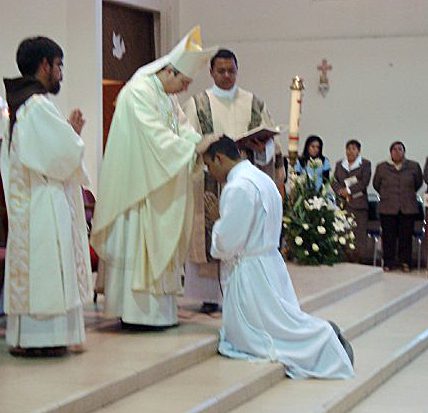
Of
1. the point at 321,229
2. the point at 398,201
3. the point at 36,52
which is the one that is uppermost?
the point at 36,52

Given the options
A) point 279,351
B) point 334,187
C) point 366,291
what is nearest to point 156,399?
point 279,351

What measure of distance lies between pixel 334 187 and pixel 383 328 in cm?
398

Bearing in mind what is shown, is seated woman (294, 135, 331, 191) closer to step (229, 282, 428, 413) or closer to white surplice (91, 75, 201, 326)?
step (229, 282, 428, 413)

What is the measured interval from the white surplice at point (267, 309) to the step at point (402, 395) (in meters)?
0.26

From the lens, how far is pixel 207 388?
5172 millimetres

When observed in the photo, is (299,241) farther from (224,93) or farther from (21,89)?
(21,89)

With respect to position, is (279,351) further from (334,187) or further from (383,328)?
(334,187)

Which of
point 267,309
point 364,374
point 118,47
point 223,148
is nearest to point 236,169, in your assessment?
point 223,148

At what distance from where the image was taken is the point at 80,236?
524 centimetres

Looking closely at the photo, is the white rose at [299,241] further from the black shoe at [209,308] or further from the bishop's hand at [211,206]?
the bishop's hand at [211,206]

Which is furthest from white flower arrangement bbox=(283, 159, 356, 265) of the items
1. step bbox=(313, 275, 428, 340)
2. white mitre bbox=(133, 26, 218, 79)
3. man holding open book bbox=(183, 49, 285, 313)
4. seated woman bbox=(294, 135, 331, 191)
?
white mitre bbox=(133, 26, 218, 79)

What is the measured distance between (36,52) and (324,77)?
281 inches


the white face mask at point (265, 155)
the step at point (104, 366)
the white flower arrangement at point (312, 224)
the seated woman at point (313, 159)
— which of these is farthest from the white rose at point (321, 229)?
the step at point (104, 366)

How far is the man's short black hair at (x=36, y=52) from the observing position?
502 centimetres
